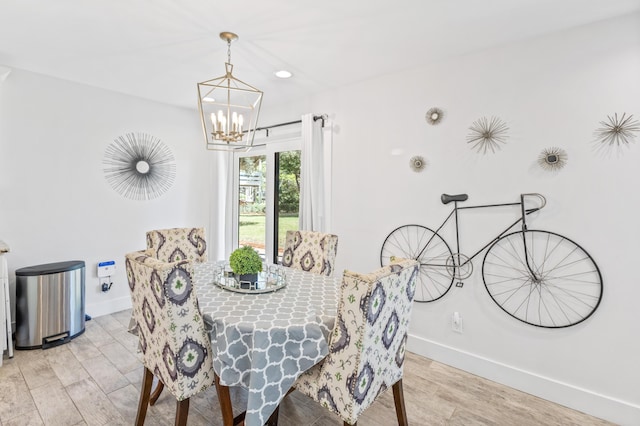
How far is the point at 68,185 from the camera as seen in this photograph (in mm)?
3270

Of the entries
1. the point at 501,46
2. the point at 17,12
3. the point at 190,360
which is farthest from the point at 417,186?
the point at 17,12

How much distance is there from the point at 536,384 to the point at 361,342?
1.73 m

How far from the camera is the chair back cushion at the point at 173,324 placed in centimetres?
143

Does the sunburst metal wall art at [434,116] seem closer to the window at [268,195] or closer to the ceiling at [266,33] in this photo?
the ceiling at [266,33]

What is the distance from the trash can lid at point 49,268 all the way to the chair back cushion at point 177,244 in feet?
2.62

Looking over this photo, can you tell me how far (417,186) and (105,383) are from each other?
2.81 m

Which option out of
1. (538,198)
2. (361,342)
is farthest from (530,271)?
(361,342)

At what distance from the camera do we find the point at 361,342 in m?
1.33

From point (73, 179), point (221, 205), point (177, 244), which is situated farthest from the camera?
point (221, 205)

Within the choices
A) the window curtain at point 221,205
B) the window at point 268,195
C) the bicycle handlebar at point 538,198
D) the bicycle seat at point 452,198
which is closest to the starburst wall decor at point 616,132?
the bicycle handlebar at point 538,198

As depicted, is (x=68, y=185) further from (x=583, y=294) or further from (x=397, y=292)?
(x=583, y=294)

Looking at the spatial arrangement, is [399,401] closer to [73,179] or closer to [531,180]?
[531,180]

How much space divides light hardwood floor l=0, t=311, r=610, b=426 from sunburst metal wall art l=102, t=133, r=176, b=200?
1847 mm

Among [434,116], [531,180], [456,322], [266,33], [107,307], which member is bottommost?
[107,307]
